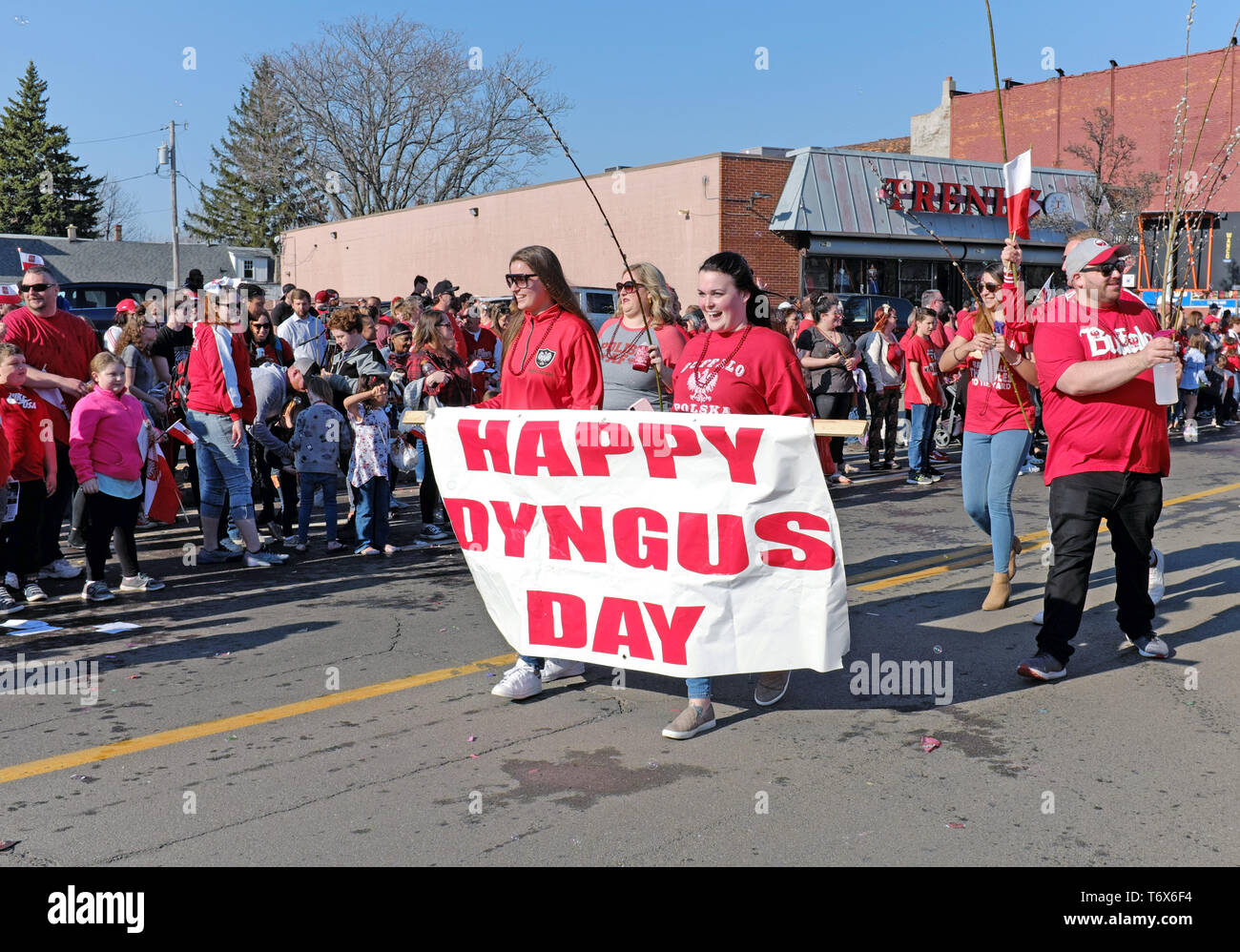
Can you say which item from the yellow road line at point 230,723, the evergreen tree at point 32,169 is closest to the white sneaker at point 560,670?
the yellow road line at point 230,723

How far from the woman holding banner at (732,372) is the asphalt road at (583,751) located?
19cm

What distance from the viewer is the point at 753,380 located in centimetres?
491

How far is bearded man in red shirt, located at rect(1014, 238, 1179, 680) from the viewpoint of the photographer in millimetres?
5383

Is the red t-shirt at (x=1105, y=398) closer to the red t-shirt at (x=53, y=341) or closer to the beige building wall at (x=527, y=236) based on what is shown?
the red t-shirt at (x=53, y=341)

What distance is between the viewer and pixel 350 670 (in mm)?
5898

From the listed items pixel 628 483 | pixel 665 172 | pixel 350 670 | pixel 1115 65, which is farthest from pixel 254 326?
pixel 1115 65

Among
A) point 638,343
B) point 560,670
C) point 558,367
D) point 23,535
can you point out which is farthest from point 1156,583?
point 23,535

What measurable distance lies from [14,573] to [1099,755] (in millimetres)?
6521

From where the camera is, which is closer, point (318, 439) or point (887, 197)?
point (318, 439)

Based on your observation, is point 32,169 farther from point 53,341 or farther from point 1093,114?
point 53,341

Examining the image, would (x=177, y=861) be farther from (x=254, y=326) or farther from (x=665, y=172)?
(x=665, y=172)

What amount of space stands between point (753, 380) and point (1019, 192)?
5.75 feet

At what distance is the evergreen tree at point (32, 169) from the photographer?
6259 centimetres
